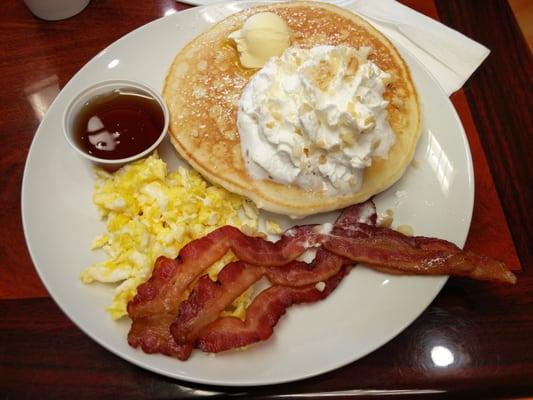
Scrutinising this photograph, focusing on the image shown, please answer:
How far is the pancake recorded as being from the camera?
148 centimetres

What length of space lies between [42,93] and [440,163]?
1.47m

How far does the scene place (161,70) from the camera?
1.78m

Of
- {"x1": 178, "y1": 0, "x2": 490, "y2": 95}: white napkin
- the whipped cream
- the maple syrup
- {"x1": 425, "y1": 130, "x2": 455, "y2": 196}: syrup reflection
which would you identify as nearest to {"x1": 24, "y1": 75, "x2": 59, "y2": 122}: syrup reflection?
the maple syrup

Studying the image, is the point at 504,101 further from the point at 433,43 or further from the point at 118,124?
the point at 118,124

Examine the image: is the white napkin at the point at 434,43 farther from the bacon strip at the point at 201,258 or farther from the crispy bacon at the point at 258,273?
the bacon strip at the point at 201,258

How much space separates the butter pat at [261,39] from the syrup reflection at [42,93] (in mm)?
732

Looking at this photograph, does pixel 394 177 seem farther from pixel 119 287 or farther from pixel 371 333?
pixel 119 287

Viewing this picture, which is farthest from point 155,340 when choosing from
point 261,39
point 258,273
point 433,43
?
point 433,43

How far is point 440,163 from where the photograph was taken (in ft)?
5.26

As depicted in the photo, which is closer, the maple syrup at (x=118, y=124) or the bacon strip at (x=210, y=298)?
the bacon strip at (x=210, y=298)

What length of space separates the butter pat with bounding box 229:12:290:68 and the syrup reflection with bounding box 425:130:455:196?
0.59 m

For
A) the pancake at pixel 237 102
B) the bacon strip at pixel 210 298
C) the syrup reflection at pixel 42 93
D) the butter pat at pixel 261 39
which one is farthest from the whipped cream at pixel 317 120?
the syrup reflection at pixel 42 93

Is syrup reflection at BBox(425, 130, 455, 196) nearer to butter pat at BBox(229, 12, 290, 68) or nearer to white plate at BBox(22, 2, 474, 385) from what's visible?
white plate at BBox(22, 2, 474, 385)

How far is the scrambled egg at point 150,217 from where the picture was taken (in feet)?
4.49
